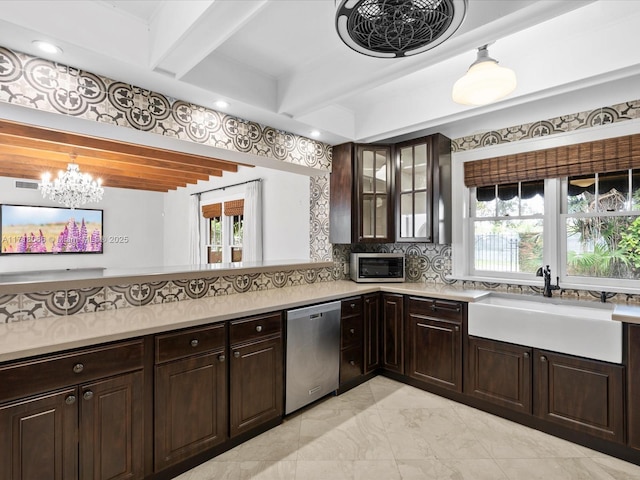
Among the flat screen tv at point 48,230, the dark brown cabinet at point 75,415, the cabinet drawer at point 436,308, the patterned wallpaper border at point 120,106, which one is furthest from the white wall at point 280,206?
the dark brown cabinet at point 75,415

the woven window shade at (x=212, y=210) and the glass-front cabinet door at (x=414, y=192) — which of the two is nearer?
the glass-front cabinet door at (x=414, y=192)

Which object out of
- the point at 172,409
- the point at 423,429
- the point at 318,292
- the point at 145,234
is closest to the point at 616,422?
the point at 423,429

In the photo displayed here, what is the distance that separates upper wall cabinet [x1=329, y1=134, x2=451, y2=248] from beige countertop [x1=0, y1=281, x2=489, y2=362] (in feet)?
2.19

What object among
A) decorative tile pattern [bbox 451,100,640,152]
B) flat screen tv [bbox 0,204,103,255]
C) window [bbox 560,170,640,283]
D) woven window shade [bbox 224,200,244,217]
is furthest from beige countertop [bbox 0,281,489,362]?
woven window shade [bbox 224,200,244,217]

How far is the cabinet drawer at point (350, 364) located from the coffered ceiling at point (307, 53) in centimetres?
215

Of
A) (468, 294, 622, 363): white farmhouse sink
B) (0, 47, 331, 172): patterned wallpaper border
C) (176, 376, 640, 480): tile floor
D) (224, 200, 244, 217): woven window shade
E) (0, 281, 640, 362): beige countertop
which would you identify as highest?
(0, 47, 331, 172): patterned wallpaper border

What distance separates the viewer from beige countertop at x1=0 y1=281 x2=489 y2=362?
61.2 inches

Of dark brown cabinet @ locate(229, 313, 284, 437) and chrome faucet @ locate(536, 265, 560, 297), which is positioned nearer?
dark brown cabinet @ locate(229, 313, 284, 437)

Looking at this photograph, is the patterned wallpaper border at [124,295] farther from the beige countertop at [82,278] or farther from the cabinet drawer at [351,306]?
the cabinet drawer at [351,306]

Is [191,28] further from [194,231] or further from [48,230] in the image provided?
[194,231]

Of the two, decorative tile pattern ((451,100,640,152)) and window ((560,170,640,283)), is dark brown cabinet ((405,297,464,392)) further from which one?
decorative tile pattern ((451,100,640,152))

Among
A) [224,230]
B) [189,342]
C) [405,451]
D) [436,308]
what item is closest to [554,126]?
[436,308]

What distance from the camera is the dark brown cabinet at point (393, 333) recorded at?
325 cm

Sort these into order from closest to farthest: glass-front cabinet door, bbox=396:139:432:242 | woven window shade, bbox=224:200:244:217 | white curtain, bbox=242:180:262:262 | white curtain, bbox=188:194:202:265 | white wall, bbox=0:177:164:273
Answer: glass-front cabinet door, bbox=396:139:432:242 → white wall, bbox=0:177:164:273 → white curtain, bbox=242:180:262:262 → woven window shade, bbox=224:200:244:217 → white curtain, bbox=188:194:202:265
